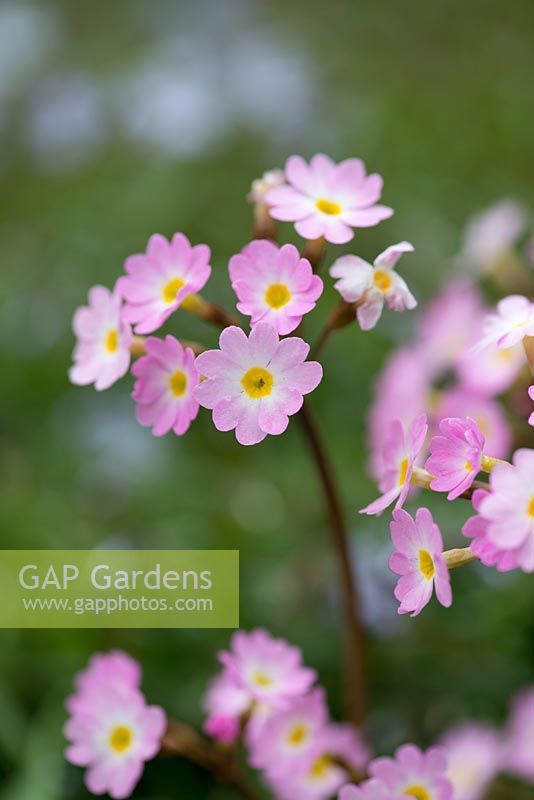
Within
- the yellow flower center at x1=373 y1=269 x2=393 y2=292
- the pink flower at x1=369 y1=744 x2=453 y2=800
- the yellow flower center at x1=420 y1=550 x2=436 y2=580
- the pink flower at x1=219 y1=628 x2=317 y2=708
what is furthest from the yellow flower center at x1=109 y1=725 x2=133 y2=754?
the yellow flower center at x1=373 y1=269 x2=393 y2=292

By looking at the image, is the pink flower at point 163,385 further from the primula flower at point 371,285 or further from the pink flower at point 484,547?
the pink flower at point 484,547

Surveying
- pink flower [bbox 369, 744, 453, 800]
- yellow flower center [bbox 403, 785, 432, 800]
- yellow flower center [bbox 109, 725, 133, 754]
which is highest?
yellow flower center [bbox 109, 725, 133, 754]

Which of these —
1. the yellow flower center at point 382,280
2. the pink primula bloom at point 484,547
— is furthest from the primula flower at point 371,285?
the pink primula bloom at point 484,547

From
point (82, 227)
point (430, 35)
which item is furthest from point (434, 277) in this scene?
point (430, 35)

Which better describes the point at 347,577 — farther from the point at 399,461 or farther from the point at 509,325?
the point at 509,325

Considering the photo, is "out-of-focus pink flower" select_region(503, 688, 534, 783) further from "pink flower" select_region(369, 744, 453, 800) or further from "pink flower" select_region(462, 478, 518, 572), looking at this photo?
"pink flower" select_region(462, 478, 518, 572)

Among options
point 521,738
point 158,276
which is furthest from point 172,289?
point 521,738
